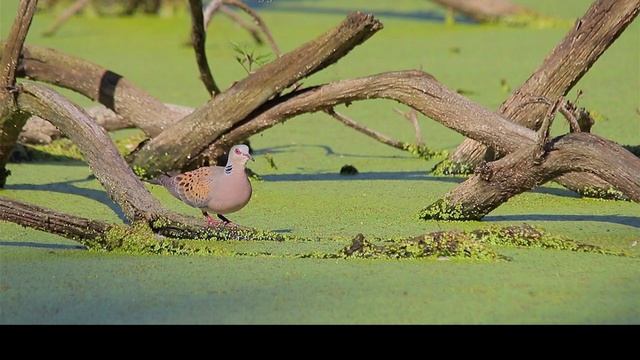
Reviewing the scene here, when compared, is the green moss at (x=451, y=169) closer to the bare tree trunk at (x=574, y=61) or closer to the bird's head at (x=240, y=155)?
the bare tree trunk at (x=574, y=61)

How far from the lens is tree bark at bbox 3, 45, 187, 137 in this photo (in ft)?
15.8

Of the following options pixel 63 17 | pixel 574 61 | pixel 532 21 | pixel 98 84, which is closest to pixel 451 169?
pixel 574 61

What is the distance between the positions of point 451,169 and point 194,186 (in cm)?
127

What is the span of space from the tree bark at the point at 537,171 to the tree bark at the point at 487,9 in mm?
5214

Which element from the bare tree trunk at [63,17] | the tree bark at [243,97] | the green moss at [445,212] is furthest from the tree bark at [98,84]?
the bare tree trunk at [63,17]

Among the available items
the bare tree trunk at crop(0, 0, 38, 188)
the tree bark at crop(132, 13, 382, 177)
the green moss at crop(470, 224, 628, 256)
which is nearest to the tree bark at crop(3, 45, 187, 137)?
the tree bark at crop(132, 13, 382, 177)

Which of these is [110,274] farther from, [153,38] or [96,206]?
[153,38]

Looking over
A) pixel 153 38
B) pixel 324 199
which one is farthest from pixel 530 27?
pixel 324 199

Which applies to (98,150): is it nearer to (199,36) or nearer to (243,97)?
(243,97)

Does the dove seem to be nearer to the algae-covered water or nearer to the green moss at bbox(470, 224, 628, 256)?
the algae-covered water

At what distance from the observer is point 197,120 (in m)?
4.59

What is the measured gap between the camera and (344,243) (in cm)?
384

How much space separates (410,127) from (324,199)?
1612 mm

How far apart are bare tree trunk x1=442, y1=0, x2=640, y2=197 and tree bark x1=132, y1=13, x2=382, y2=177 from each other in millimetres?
578
